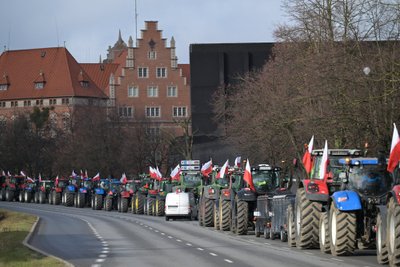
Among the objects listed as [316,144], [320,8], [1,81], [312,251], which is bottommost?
[312,251]

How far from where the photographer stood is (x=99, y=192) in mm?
72625

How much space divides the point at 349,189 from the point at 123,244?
9.75 metres

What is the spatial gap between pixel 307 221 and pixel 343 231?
3070 mm

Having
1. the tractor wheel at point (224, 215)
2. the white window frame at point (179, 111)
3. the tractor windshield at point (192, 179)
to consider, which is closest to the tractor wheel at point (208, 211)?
the tractor wheel at point (224, 215)

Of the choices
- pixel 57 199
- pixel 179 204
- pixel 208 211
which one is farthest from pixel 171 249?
pixel 57 199

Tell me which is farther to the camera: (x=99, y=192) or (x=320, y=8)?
(x=99, y=192)

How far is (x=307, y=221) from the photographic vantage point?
1022 inches

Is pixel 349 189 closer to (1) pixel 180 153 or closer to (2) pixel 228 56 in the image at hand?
(2) pixel 228 56

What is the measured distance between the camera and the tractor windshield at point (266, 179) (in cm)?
3622

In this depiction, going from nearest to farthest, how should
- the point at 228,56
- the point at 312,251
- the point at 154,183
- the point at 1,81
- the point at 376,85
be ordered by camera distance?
the point at 312,251 → the point at 376,85 → the point at 154,183 → the point at 228,56 → the point at 1,81

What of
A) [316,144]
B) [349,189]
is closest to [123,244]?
[349,189]

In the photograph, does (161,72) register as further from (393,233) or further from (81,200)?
(393,233)

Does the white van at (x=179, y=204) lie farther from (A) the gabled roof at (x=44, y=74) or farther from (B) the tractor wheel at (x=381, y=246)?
(A) the gabled roof at (x=44, y=74)

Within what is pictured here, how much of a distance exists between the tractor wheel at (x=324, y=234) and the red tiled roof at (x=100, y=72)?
452ft
